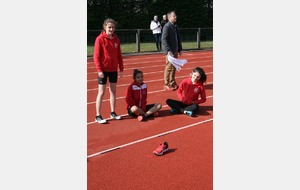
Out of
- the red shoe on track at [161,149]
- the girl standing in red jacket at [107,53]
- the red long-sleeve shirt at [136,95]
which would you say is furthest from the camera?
the red long-sleeve shirt at [136,95]

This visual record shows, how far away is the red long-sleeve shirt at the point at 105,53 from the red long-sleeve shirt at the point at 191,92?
1384mm

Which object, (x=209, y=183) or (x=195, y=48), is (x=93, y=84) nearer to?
(x=209, y=183)

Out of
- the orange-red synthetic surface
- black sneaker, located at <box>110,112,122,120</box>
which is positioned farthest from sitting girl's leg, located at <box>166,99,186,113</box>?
black sneaker, located at <box>110,112,122,120</box>

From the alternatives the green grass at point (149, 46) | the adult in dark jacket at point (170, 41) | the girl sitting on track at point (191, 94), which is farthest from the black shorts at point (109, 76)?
the green grass at point (149, 46)

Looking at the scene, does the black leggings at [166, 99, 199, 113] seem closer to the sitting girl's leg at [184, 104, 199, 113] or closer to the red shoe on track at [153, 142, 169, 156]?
the sitting girl's leg at [184, 104, 199, 113]

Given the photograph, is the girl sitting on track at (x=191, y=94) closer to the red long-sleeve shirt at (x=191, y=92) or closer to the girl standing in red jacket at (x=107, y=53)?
the red long-sleeve shirt at (x=191, y=92)

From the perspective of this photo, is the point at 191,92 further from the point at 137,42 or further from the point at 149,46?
the point at 149,46

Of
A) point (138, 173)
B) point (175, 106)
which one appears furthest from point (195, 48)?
point (138, 173)

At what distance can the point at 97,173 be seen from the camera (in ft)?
9.92

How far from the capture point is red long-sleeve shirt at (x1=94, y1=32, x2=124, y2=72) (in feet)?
13.7

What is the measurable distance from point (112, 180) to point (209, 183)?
0.93m

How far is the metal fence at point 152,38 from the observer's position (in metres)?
14.4

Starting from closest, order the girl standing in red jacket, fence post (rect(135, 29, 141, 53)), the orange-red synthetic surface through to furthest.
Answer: the orange-red synthetic surface, the girl standing in red jacket, fence post (rect(135, 29, 141, 53))

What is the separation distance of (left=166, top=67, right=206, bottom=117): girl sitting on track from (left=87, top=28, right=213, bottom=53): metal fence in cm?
915
